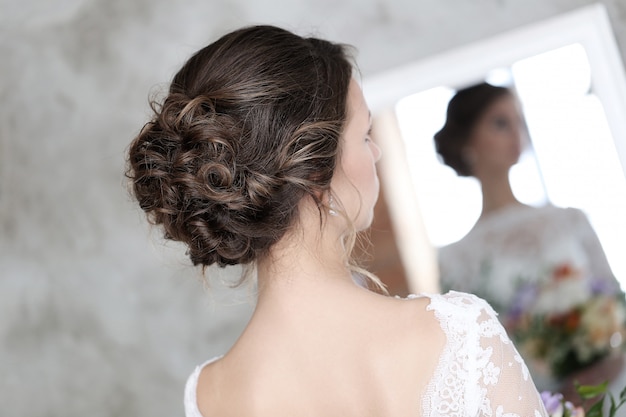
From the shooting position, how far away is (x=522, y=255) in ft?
6.89

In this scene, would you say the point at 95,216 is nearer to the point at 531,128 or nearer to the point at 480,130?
the point at 480,130

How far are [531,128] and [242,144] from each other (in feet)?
3.94

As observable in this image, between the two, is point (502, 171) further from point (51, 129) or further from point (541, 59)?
point (51, 129)

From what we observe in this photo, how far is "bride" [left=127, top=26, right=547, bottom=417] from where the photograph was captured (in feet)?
3.61

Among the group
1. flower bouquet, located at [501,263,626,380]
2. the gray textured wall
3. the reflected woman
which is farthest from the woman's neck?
the gray textured wall

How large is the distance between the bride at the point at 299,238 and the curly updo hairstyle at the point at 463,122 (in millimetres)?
914

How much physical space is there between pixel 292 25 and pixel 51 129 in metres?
0.92

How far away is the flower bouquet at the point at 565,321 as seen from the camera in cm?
203

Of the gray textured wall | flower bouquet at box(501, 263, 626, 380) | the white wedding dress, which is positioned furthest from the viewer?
the gray textured wall

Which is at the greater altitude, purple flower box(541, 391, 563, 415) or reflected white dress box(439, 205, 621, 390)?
reflected white dress box(439, 205, 621, 390)

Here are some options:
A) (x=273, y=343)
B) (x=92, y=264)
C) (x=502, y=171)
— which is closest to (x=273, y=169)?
(x=273, y=343)

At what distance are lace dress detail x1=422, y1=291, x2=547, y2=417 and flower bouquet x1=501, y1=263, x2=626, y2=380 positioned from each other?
3.29 ft

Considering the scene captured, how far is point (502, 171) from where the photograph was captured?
210 cm

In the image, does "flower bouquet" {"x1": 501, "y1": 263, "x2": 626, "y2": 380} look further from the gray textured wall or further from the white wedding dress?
the white wedding dress
